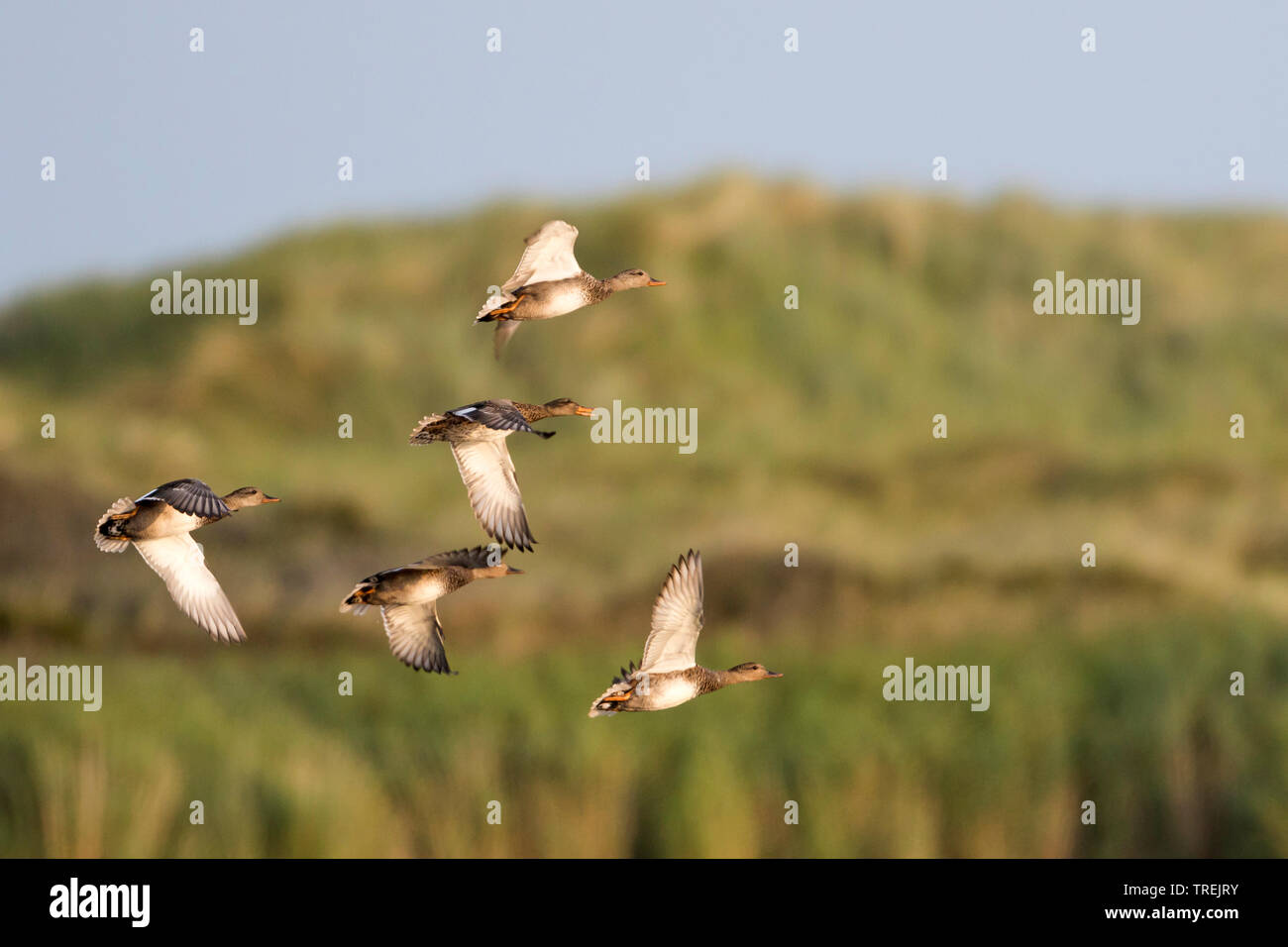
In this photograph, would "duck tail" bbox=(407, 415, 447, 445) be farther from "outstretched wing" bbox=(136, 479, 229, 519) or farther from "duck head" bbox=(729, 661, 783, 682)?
"duck head" bbox=(729, 661, 783, 682)

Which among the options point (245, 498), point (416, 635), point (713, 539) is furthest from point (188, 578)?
point (713, 539)

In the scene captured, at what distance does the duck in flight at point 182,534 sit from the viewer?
340 centimetres

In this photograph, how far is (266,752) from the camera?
578 inches

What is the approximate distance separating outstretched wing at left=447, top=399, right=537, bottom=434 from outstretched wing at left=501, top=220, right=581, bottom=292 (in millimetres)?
703

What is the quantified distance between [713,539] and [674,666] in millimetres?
22886

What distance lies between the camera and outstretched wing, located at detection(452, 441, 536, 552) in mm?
3707

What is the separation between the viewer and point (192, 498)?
339cm

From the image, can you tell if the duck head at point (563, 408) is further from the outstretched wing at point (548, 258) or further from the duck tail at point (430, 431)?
the outstretched wing at point (548, 258)

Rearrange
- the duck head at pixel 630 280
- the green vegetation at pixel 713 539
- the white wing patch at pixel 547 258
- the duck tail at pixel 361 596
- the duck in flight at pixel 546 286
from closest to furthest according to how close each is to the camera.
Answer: the duck tail at pixel 361 596, the duck in flight at pixel 546 286, the white wing patch at pixel 547 258, the duck head at pixel 630 280, the green vegetation at pixel 713 539

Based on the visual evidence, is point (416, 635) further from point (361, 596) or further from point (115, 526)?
point (115, 526)

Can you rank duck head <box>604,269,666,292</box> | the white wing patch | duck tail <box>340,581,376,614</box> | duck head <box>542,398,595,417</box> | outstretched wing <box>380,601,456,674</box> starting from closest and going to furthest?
duck tail <box>340,581,376,614</box>, outstretched wing <box>380,601,456,674</box>, duck head <box>542,398,595,417</box>, the white wing patch, duck head <box>604,269,666,292</box>

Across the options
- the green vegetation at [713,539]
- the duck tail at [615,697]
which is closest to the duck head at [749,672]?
the duck tail at [615,697]

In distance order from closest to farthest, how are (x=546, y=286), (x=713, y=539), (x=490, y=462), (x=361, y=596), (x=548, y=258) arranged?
(x=361, y=596), (x=490, y=462), (x=546, y=286), (x=548, y=258), (x=713, y=539)

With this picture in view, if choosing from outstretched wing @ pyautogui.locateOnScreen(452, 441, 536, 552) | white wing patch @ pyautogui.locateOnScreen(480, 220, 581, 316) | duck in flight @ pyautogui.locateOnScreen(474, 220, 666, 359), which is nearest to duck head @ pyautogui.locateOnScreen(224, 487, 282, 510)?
outstretched wing @ pyautogui.locateOnScreen(452, 441, 536, 552)
